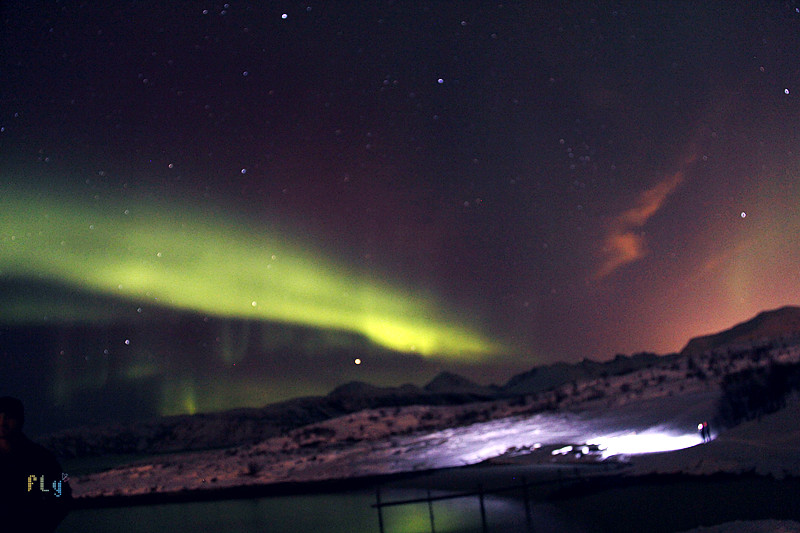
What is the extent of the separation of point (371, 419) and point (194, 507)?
34.0 meters

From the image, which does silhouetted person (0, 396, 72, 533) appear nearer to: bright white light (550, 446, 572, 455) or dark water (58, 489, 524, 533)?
dark water (58, 489, 524, 533)

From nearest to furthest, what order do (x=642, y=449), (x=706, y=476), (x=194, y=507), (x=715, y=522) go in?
(x=715, y=522) → (x=706, y=476) → (x=642, y=449) → (x=194, y=507)

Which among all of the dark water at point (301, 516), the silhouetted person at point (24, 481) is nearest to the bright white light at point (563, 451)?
the dark water at point (301, 516)

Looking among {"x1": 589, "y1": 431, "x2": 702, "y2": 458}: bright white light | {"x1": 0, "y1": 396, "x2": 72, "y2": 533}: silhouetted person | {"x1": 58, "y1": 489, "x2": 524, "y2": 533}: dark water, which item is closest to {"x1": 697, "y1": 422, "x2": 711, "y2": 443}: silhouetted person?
{"x1": 589, "y1": 431, "x2": 702, "y2": 458}: bright white light

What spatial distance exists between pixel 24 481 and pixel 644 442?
2559 centimetres

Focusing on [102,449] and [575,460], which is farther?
[102,449]

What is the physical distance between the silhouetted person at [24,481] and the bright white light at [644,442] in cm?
2209

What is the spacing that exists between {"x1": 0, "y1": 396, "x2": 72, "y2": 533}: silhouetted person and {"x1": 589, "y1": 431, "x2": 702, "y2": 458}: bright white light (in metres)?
22.1

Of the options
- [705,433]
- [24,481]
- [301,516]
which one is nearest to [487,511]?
[301,516]

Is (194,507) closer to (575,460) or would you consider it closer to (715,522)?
(575,460)

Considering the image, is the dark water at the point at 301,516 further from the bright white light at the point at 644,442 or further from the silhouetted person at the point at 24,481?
the silhouetted person at the point at 24,481

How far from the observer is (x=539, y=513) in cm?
1627

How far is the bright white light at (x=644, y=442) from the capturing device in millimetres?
24078

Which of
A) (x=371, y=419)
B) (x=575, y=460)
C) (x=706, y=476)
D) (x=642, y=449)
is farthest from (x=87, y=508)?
(x=371, y=419)
